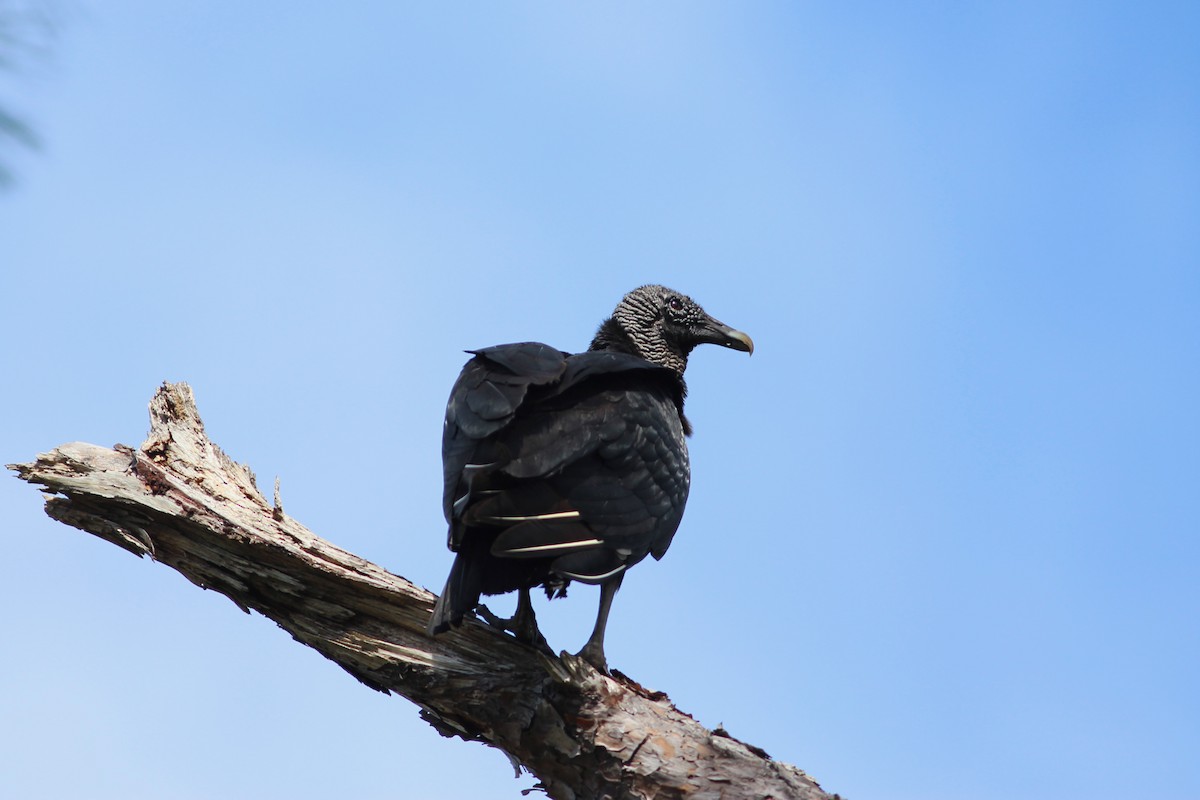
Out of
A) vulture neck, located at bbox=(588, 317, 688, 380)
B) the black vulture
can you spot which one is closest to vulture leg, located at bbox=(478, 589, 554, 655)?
the black vulture

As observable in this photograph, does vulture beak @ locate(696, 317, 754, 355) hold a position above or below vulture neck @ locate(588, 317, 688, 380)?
above

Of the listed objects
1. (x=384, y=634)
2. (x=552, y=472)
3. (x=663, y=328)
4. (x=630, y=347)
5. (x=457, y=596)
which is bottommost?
(x=384, y=634)

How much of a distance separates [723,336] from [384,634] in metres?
2.09

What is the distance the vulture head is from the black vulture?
38.9 inches

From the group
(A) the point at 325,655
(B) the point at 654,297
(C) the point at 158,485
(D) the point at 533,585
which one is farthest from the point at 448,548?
(B) the point at 654,297

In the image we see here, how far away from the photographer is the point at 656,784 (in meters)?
3.82

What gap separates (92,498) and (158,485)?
26 cm

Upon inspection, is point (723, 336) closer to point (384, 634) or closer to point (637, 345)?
point (637, 345)

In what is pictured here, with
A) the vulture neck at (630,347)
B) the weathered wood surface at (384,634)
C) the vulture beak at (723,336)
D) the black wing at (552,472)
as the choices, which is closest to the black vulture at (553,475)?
the black wing at (552,472)

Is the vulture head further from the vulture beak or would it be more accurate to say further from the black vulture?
the black vulture

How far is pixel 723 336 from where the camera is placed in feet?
17.9

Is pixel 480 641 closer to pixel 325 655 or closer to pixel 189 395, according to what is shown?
pixel 325 655

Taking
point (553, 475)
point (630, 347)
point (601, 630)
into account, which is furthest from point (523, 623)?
point (630, 347)

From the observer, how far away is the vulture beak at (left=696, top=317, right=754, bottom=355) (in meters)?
5.46
